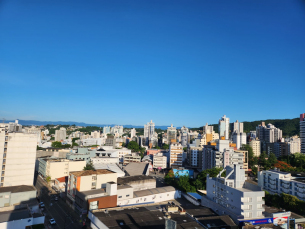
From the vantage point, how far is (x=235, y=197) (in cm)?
1079

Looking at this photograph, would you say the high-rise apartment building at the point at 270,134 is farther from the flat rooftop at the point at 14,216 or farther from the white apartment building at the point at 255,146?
the flat rooftop at the point at 14,216

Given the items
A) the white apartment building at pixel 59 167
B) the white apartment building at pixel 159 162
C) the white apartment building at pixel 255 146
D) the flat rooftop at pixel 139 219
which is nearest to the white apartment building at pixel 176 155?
the white apartment building at pixel 159 162

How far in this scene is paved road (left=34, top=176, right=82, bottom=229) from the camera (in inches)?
438

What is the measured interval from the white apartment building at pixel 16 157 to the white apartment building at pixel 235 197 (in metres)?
11.7

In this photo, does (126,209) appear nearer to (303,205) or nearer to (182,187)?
(182,187)

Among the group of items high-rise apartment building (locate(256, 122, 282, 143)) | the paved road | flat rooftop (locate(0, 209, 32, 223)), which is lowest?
the paved road

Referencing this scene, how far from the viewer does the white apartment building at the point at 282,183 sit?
1510 centimetres

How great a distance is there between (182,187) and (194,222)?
8.21m

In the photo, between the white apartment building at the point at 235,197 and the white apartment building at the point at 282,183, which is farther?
the white apartment building at the point at 282,183

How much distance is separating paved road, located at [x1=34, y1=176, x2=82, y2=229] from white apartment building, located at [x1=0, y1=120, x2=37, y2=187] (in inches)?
69.7

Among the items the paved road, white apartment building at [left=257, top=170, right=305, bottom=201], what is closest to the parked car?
the paved road

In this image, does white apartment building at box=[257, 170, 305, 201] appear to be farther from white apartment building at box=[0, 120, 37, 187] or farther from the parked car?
white apartment building at box=[0, 120, 37, 187]

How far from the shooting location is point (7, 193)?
1190 centimetres

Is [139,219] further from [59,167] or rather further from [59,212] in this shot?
[59,167]
